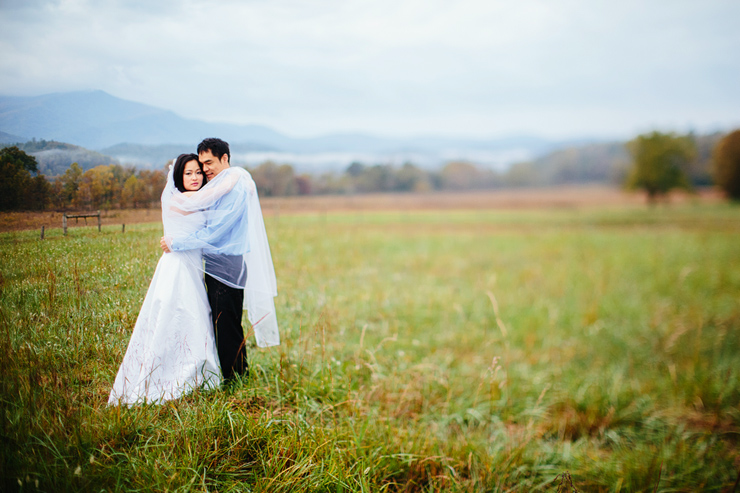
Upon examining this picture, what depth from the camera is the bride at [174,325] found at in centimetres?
206

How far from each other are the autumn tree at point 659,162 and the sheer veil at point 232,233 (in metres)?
20.4

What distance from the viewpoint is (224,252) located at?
88.0 inches

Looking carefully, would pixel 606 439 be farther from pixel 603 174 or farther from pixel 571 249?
pixel 603 174

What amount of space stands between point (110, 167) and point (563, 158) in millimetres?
22046

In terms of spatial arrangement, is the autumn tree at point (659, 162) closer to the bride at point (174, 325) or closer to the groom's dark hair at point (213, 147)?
the groom's dark hair at point (213, 147)

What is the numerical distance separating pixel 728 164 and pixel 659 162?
5144mm

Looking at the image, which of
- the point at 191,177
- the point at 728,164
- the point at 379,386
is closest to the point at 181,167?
the point at 191,177

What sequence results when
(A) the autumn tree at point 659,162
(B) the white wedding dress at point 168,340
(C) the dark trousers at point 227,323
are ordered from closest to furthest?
(B) the white wedding dress at point 168,340 → (C) the dark trousers at point 227,323 → (A) the autumn tree at point 659,162

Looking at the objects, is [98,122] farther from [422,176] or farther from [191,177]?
[422,176]

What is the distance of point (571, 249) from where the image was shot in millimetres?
13930

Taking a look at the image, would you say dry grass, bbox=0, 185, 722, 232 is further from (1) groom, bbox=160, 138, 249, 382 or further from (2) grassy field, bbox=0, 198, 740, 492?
(1) groom, bbox=160, 138, 249, 382

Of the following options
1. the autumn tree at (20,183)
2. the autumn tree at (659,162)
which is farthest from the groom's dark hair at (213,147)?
the autumn tree at (659,162)

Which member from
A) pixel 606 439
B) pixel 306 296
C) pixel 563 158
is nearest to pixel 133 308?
pixel 306 296

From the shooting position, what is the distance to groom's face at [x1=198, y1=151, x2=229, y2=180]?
222 cm
